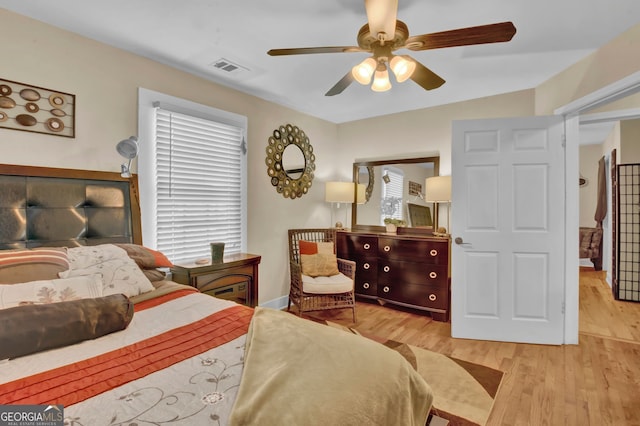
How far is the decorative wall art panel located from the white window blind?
62 centimetres

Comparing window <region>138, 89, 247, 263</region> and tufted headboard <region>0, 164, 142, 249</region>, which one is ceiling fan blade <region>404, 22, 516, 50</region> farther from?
tufted headboard <region>0, 164, 142, 249</region>

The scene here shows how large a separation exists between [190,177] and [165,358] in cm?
216

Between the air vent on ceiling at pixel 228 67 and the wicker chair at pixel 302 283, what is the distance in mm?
1889


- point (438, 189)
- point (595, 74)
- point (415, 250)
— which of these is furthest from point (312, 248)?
point (595, 74)

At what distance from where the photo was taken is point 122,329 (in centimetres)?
138

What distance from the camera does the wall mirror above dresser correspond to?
401 cm

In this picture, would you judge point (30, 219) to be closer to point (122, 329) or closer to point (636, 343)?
point (122, 329)

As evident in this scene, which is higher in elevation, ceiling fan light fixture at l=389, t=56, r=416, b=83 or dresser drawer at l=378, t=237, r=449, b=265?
ceiling fan light fixture at l=389, t=56, r=416, b=83

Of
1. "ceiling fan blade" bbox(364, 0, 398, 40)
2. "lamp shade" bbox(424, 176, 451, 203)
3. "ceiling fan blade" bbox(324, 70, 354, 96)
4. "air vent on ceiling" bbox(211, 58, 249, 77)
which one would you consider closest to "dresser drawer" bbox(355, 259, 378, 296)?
"lamp shade" bbox(424, 176, 451, 203)

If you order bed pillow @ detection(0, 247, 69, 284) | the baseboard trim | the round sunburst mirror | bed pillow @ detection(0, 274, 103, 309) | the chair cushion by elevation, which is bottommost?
the baseboard trim

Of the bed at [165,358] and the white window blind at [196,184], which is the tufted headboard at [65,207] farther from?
the white window blind at [196,184]

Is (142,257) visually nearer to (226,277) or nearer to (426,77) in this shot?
(226,277)

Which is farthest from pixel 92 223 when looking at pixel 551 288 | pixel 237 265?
pixel 551 288

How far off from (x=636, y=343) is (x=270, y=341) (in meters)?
3.61
